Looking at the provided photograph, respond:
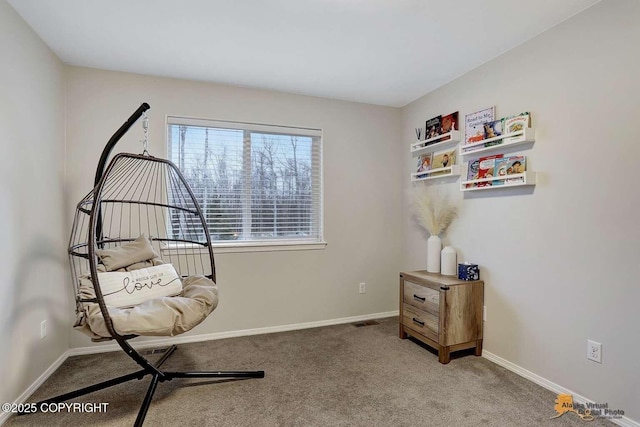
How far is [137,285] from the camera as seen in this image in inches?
78.7

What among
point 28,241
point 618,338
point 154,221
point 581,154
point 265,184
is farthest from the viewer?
point 265,184

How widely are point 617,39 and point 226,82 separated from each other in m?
2.80

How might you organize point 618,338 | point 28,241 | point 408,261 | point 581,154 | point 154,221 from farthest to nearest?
1. point 408,261
2. point 154,221
3. point 28,241
4. point 581,154
5. point 618,338

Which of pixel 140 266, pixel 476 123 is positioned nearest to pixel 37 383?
pixel 140 266

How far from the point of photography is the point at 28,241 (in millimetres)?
2107

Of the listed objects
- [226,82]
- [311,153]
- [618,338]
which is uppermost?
[226,82]

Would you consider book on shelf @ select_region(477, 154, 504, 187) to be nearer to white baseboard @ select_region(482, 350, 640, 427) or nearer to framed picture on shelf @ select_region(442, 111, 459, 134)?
framed picture on shelf @ select_region(442, 111, 459, 134)

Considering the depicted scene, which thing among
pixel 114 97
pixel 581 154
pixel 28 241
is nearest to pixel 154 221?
pixel 28 241

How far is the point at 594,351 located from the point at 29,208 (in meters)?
3.57

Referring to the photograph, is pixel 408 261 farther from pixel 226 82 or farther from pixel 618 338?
pixel 226 82

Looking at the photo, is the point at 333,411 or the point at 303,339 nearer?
the point at 333,411

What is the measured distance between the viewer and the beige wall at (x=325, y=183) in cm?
273

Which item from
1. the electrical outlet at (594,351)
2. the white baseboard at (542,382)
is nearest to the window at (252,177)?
the white baseboard at (542,382)

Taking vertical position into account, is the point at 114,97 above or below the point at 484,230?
above
